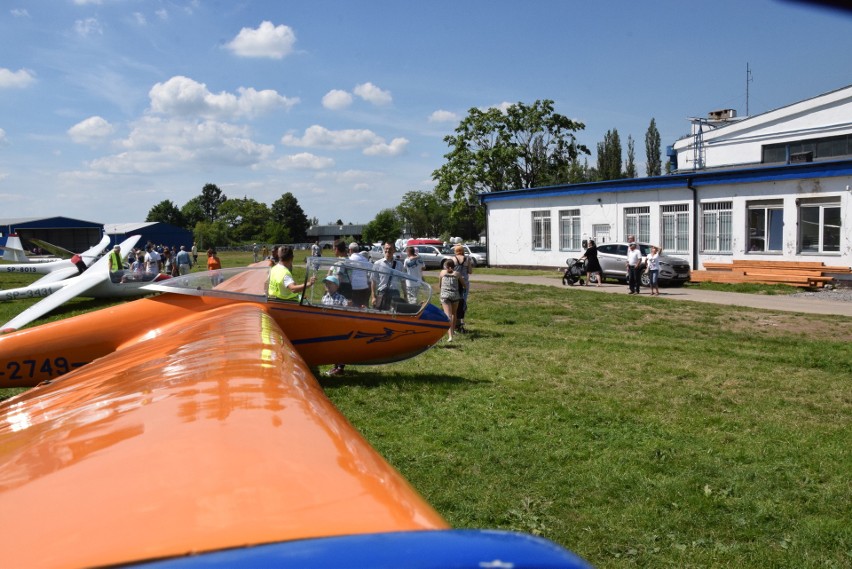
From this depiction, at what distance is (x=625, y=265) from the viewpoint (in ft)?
84.3

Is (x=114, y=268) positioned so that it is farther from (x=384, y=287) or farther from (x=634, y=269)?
(x=634, y=269)

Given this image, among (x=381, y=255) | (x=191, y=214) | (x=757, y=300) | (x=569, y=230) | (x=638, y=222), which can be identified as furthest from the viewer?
(x=191, y=214)

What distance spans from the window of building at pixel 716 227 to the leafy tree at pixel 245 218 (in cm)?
11251

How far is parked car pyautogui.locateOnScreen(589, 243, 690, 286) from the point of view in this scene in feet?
79.7

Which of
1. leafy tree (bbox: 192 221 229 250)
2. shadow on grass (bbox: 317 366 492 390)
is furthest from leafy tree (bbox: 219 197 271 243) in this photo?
shadow on grass (bbox: 317 366 492 390)

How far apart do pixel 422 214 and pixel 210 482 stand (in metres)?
127

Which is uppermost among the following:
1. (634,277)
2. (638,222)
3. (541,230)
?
(638,222)

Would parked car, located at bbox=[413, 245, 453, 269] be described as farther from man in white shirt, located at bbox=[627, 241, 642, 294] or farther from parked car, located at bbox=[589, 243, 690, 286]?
man in white shirt, located at bbox=[627, 241, 642, 294]

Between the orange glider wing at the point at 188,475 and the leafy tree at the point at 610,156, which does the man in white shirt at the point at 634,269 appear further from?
the leafy tree at the point at 610,156

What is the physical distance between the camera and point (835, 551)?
418 centimetres

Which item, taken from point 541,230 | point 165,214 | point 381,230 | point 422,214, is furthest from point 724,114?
point 165,214

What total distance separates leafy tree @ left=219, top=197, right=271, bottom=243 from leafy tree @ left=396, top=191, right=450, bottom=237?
2916cm

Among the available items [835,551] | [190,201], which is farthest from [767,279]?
[190,201]

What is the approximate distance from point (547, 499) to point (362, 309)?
424 cm
